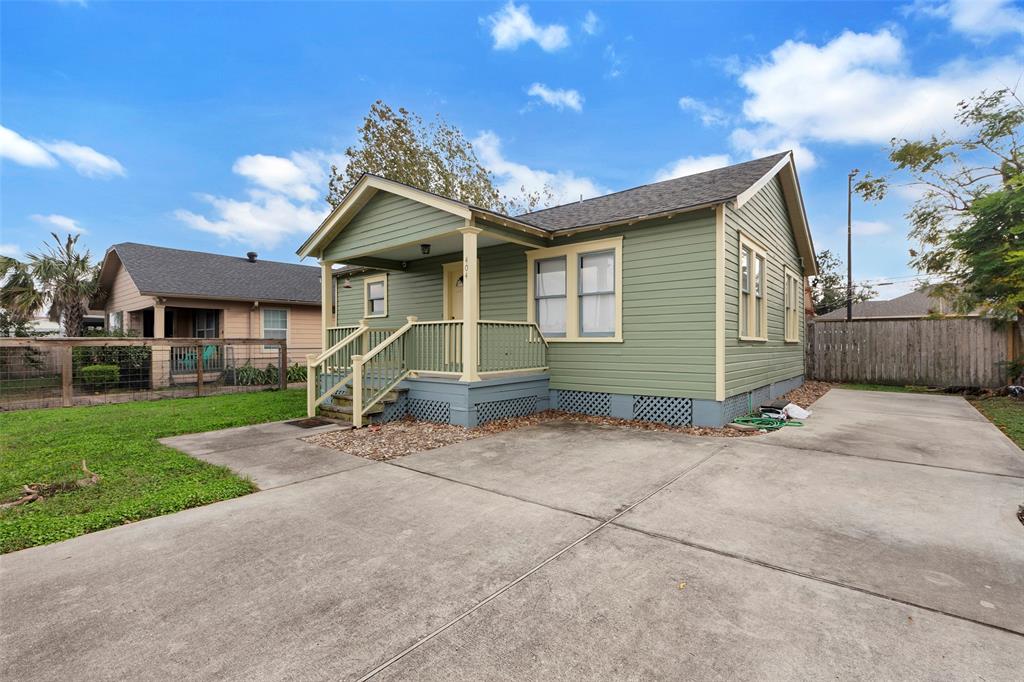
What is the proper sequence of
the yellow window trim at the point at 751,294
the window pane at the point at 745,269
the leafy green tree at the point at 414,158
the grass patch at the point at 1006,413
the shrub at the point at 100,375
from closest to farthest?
the grass patch at the point at 1006,413 → the yellow window trim at the point at 751,294 → the window pane at the point at 745,269 → the shrub at the point at 100,375 → the leafy green tree at the point at 414,158

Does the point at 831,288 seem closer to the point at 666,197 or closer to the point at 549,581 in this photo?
the point at 666,197

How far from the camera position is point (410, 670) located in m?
1.78

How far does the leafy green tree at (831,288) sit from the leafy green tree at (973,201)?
2625cm

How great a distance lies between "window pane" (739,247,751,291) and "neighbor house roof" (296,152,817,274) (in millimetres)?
1041

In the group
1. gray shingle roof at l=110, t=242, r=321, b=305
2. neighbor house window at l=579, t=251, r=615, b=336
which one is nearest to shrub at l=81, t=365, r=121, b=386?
gray shingle roof at l=110, t=242, r=321, b=305

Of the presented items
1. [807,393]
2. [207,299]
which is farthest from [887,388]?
[207,299]

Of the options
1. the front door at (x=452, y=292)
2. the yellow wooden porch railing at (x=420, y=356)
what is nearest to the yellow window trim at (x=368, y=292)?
the front door at (x=452, y=292)

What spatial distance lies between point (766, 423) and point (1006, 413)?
5204 mm

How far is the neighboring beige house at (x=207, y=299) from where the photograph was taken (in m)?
14.0

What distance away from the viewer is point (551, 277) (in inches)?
334

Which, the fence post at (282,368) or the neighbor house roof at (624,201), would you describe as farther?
the fence post at (282,368)

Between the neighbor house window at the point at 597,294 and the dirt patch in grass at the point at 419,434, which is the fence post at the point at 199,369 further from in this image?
the neighbor house window at the point at 597,294

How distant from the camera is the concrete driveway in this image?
1.85 m

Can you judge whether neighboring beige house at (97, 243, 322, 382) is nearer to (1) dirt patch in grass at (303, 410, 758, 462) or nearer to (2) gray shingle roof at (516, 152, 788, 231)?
(1) dirt patch in grass at (303, 410, 758, 462)
